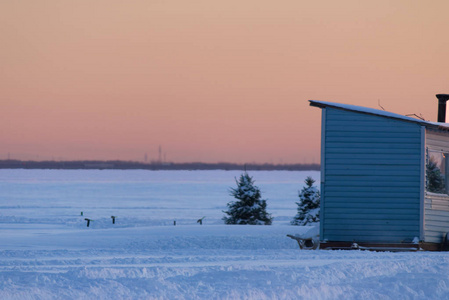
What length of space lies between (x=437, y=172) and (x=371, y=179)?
2.22 m

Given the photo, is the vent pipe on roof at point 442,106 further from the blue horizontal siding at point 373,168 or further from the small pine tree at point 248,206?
the small pine tree at point 248,206

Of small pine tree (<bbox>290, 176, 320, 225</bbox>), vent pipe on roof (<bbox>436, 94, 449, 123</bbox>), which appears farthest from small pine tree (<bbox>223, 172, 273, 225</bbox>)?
vent pipe on roof (<bbox>436, 94, 449, 123</bbox>)

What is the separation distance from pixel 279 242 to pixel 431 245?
6.02 meters

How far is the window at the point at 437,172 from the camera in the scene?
21.4 m

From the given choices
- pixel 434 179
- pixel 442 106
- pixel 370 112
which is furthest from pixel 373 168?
pixel 442 106

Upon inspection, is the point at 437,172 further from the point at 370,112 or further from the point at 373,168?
the point at 370,112

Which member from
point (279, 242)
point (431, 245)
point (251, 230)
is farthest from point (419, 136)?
point (251, 230)

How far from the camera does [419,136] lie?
68.4 ft

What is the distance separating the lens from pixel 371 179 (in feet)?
68.5

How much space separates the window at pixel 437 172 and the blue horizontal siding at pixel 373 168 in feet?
2.77

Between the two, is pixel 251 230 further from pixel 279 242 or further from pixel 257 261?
pixel 257 261

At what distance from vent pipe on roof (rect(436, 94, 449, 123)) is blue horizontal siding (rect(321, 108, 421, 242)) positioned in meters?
5.24

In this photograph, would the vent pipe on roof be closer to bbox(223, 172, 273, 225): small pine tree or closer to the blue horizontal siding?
the blue horizontal siding

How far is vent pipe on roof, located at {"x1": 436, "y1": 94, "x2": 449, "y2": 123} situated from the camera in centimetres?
2562
